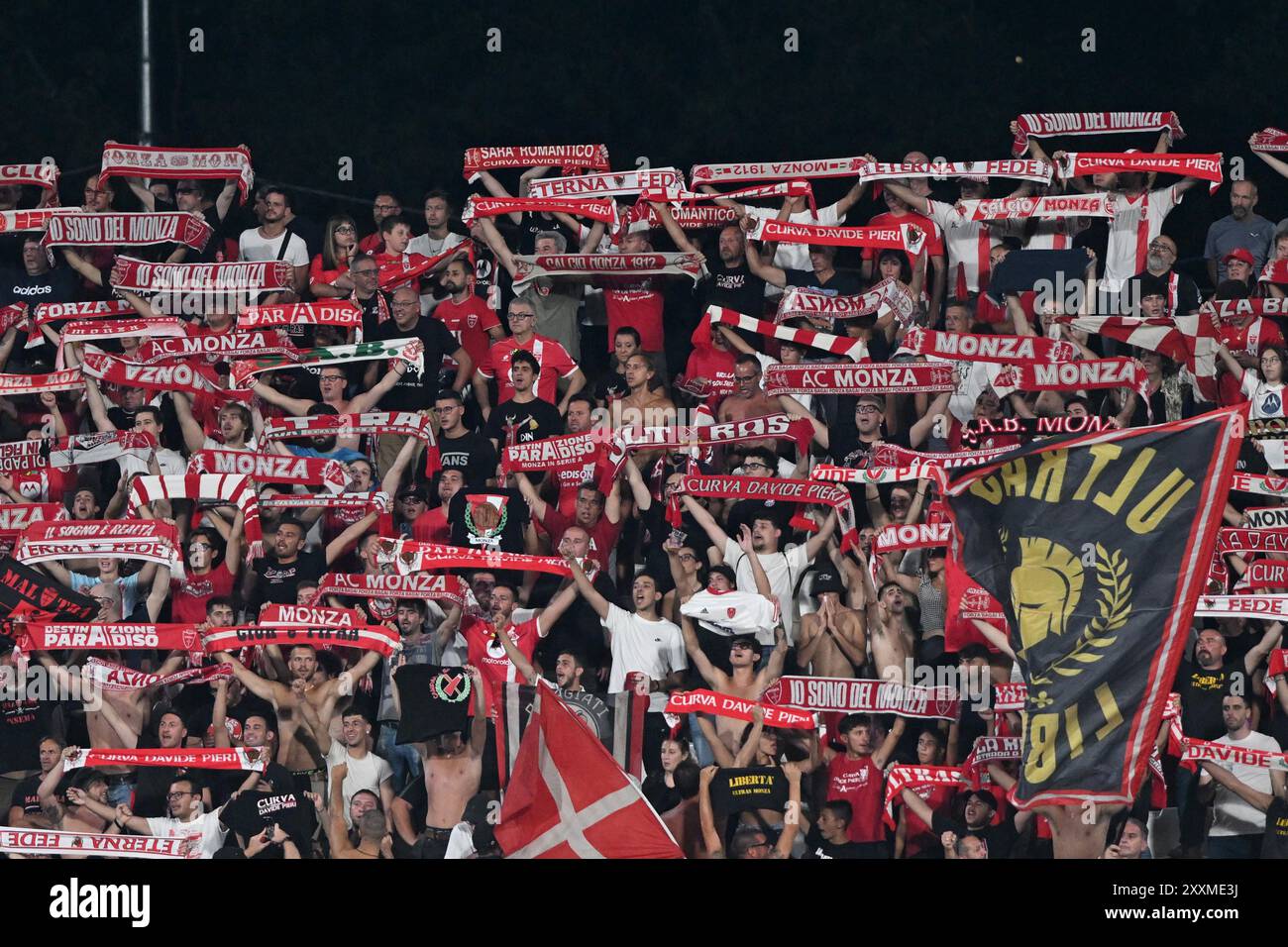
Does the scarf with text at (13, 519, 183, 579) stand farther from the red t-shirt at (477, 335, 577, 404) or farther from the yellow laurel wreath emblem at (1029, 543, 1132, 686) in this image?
the yellow laurel wreath emblem at (1029, 543, 1132, 686)

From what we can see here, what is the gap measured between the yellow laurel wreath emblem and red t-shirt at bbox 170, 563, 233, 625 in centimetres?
589

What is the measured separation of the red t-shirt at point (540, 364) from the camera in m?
15.7

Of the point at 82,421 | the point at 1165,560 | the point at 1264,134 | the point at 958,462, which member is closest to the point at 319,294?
the point at 82,421

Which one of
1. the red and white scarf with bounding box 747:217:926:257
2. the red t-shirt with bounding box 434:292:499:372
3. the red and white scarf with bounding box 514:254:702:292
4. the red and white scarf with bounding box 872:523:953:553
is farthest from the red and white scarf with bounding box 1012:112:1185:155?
the red t-shirt with bounding box 434:292:499:372

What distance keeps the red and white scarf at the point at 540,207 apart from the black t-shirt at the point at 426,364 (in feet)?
3.23

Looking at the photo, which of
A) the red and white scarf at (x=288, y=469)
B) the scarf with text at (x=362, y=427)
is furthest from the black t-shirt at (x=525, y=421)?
the red and white scarf at (x=288, y=469)

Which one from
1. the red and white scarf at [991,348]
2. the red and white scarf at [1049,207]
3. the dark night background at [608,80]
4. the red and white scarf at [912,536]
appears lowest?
the red and white scarf at [912,536]

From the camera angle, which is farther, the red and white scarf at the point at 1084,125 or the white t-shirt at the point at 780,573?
the red and white scarf at the point at 1084,125

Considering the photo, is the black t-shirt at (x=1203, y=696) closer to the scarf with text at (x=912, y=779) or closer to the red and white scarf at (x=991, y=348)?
the scarf with text at (x=912, y=779)

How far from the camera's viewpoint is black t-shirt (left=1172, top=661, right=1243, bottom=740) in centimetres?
1362

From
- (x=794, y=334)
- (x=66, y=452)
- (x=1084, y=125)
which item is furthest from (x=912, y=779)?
(x=66, y=452)

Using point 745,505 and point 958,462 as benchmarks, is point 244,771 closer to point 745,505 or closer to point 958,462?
point 745,505

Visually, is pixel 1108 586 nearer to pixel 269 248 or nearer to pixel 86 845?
pixel 86 845

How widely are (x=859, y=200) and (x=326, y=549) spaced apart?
439cm
